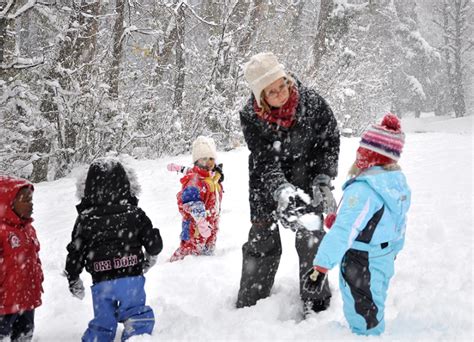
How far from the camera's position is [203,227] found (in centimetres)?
516

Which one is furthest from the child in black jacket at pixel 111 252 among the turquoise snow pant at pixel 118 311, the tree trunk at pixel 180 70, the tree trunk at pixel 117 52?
the tree trunk at pixel 180 70

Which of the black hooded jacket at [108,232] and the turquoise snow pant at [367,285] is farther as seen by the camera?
the black hooded jacket at [108,232]

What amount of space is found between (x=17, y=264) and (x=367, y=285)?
A: 7.87ft

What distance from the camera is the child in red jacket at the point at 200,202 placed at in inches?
208

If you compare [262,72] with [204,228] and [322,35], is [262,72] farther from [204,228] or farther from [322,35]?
[322,35]

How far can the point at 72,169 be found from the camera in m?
10.4

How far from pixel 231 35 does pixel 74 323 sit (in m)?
9.76

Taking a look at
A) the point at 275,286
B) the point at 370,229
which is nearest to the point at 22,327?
the point at 275,286

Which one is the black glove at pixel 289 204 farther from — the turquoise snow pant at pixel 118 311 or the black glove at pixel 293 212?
the turquoise snow pant at pixel 118 311

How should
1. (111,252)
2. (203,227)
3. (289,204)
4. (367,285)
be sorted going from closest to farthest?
1. (367,285)
2. (289,204)
3. (111,252)
4. (203,227)

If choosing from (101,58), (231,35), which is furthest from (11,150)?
(231,35)

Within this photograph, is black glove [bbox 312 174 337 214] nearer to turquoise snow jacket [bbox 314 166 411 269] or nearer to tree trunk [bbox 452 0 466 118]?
turquoise snow jacket [bbox 314 166 411 269]

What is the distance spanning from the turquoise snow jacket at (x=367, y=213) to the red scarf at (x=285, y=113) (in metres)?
0.73

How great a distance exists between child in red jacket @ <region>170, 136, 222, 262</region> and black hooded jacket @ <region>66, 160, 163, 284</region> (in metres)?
1.79
